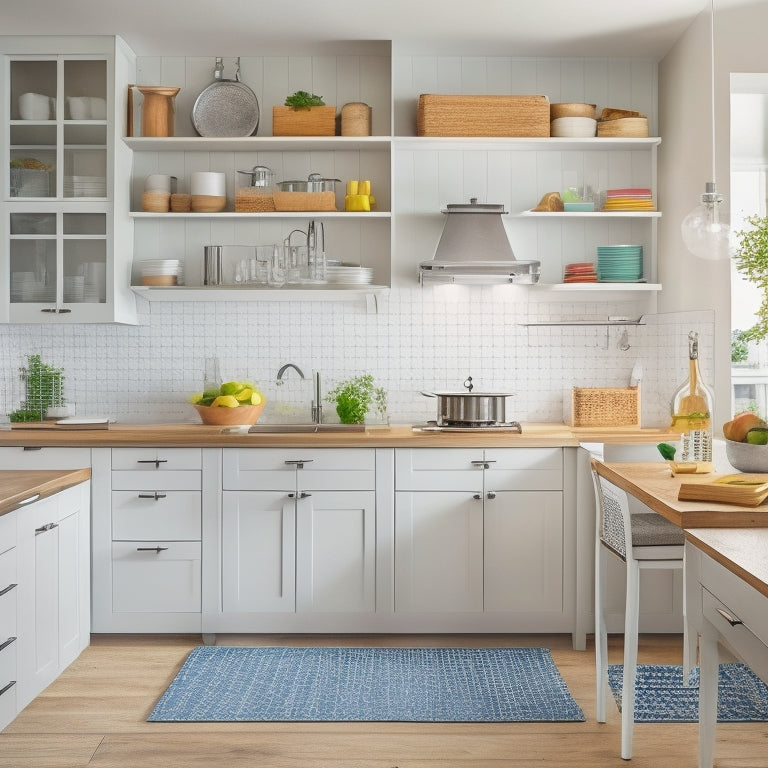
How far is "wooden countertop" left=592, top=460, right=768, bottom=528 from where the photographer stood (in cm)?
206

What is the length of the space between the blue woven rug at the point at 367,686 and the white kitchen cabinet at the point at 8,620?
1.51 ft

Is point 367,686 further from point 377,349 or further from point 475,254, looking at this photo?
point 475,254

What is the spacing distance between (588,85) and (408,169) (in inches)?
39.6

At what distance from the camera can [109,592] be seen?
3.72 m

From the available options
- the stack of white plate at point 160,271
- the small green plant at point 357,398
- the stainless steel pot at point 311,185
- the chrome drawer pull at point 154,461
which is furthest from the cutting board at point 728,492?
the stack of white plate at point 160,271

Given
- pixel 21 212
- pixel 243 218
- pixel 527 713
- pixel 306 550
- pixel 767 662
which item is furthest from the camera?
pixel 243 218

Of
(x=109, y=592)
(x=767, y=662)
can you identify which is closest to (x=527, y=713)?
(x=767, y=662)

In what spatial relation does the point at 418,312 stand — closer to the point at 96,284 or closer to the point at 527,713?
the point at 96,284

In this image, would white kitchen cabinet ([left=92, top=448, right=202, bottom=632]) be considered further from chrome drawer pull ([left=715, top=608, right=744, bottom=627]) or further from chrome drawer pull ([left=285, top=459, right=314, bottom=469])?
chrome drawer pull ([left=715, top=608, right=744, bottom=627])

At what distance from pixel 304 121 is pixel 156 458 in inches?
68.3

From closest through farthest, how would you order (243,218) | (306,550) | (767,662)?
(767,662) → (306,550) → (243,218)

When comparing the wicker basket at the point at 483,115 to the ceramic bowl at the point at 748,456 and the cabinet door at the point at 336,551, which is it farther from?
the ceramic bowl at the point at 748,456

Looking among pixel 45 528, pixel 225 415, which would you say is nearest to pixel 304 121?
pixel 225 415

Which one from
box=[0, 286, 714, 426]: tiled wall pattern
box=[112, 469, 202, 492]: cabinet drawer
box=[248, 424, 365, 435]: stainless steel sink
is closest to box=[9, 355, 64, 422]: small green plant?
box=[0, 286, 714, 426]: tiled wall pattern
